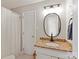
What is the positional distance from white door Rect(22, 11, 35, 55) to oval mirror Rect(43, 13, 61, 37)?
755 mm

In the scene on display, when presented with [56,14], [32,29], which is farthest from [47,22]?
[32,29]

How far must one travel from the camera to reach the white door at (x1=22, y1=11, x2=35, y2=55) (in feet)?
17.0

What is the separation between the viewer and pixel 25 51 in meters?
5.50

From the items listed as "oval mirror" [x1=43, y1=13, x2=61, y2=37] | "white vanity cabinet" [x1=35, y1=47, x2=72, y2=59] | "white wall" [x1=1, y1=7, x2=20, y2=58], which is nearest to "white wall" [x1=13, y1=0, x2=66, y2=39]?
"oval mirror" [x1=43, y1=13, x2=61, y2=37]

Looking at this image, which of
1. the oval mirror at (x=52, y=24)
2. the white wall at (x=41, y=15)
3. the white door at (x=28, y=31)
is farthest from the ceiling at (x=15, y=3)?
the oval mirror at (x=52, y=24)

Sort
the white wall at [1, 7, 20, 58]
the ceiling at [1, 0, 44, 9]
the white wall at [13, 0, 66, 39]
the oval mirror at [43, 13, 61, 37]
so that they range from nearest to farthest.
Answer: the white wall at [1, 7, 20, 58] < the white wall at [13, 0, 66, 39] < the oval mirror at [43, 13, 61, 37] < the ceiling at [1, 0, 44, 9]

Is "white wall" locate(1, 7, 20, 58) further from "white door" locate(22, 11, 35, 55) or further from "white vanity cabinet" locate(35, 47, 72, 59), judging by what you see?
"white vanity cabinet" locate(35, 47, 72, 59)

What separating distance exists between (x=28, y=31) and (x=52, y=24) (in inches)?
56.6

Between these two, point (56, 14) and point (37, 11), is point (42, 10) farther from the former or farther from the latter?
point (56, 14)

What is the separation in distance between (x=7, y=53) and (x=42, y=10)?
2.20 meters

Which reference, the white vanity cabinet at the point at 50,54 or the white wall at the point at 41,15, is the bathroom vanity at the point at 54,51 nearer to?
the white vanity cabinet at the point at 50,54

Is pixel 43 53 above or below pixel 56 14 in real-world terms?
below

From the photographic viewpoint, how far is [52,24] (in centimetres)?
445

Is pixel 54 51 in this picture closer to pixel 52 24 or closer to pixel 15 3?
pixel 52 24
